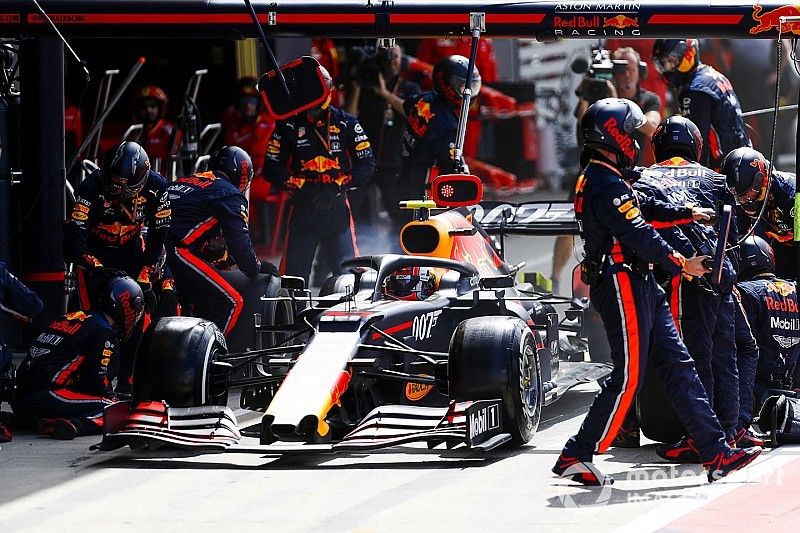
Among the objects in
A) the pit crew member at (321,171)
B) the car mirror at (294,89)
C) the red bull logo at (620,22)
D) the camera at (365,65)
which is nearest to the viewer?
the red bull logo at (620,22)

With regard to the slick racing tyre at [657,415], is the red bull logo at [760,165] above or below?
above

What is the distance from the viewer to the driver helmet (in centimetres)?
1075

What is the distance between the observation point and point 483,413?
9.25 meters

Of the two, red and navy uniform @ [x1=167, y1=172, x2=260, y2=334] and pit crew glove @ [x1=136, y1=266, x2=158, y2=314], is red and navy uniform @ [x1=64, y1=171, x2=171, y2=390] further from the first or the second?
red and navy uniform @ [x1=167, y1=172, x2=260, y2=334]

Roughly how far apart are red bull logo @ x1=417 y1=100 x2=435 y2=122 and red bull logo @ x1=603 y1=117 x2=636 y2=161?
554 centimetres

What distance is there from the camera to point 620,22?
1148cm

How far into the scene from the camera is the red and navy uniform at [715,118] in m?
12.9

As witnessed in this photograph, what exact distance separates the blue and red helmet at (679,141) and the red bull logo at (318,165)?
179 inches

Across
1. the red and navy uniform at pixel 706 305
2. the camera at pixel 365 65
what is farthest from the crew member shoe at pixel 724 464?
the camera at pixel 365 65

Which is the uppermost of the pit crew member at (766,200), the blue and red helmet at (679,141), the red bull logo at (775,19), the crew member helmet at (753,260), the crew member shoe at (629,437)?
the red bull logo at (775,19)

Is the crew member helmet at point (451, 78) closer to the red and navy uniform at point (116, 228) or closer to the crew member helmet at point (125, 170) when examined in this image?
the red and navy uniform at point (116, 228)

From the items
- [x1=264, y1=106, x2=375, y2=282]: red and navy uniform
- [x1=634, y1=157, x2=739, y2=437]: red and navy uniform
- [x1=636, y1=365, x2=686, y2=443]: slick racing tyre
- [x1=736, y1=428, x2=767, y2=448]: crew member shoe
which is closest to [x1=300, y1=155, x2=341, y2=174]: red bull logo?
[x1=264, y1=106, x2=375, y2=282]: red and navy uniform

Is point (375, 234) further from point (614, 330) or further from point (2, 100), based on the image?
point (614, 330)

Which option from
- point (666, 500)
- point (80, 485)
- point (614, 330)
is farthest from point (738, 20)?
point (80, 485)
